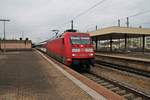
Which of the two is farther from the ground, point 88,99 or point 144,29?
point 144,29

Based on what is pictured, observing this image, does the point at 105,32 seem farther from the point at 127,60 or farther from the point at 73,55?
the point at 73,55

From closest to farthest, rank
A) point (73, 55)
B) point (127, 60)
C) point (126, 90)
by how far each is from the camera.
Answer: point (126, 90)
point (73, 55)
point (127, 60)

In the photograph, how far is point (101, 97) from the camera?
26.8 feet

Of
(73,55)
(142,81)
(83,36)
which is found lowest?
(142,81)

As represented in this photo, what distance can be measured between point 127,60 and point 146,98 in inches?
584

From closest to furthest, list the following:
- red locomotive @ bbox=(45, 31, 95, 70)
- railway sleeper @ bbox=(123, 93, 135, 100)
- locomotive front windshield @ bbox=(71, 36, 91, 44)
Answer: railway sleeper @ bbox=(123, 93, 135, 100), red locomotive @ bbox=(45, 31, 95, 70), locomotive front windshield @ bbox=(71, 36, 91, 44)

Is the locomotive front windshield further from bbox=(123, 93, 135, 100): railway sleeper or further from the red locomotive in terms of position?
bbox=(123, 93, 135, 100): railway sleeper

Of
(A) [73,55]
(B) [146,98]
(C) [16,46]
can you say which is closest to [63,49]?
(A) [73,55]

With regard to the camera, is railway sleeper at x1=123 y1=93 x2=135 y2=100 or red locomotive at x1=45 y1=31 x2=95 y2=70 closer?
railway sleeper at x1=123 y1=93 x2=135 y2=100

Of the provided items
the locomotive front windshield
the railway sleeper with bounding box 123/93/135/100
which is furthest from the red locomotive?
the railway sleeper with bounding box 123/93/135/100

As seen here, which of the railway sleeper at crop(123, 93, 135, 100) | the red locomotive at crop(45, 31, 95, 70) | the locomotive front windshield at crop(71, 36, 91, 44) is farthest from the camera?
the locomotive front windshield at crop(71, 36, 91, 44)

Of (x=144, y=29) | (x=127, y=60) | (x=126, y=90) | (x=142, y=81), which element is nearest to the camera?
(x=126, y=90)

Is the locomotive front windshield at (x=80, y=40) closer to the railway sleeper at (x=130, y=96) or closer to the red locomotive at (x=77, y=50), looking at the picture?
the red locomotive at (x=77, y=50)

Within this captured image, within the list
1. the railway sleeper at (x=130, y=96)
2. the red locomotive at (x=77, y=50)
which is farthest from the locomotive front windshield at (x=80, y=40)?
the railway sleeper at (x=130, y=96)
